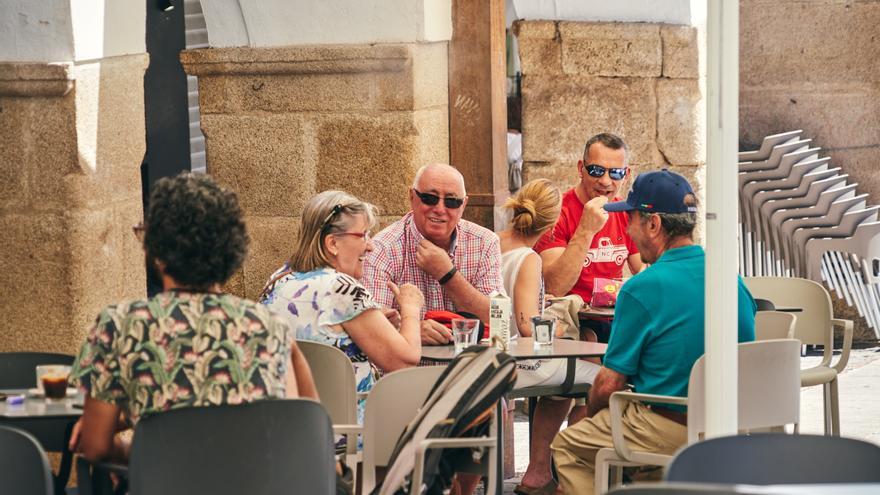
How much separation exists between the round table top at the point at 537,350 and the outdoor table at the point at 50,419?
124 centimetres

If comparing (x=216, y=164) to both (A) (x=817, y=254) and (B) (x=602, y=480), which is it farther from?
(A) (x=817, y=254)

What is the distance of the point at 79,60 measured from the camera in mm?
5949

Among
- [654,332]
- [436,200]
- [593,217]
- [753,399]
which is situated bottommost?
[753,399]

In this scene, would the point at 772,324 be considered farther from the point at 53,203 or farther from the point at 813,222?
the point at 813,222

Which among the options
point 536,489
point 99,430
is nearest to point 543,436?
point 536,489

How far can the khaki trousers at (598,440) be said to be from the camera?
469cm

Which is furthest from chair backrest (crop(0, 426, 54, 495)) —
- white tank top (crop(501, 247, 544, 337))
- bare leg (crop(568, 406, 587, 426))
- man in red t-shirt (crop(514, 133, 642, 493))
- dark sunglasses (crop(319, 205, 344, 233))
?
man in red t-shirt (crop(514, 133, 642, 493))

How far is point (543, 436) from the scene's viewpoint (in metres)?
6.06

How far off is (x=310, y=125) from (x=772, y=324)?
97.3 inches

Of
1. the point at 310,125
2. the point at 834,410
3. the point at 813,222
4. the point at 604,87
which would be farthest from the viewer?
the point at 813,222

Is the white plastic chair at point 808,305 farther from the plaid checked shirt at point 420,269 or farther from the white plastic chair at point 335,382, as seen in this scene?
the white plastic chair at point 335,382

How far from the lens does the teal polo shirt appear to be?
15.0ft

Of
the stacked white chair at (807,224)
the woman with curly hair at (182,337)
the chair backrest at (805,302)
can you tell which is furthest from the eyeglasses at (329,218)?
the stacked white chair at (807,224)

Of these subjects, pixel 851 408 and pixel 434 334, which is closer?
pixel 434 334
